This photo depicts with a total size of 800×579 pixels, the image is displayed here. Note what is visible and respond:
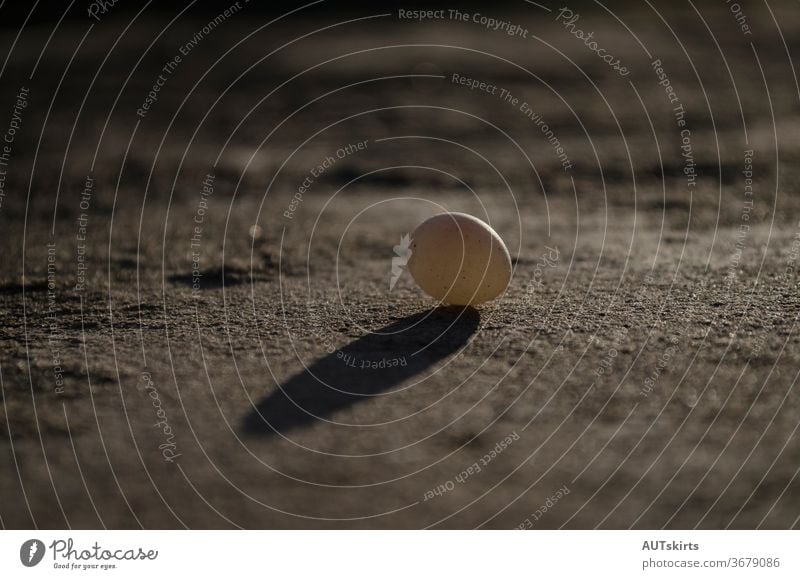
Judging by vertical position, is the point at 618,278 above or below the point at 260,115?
below

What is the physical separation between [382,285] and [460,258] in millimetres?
874

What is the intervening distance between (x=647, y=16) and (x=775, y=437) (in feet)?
28.5

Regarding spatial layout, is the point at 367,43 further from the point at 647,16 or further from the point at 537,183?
the point at 537,183

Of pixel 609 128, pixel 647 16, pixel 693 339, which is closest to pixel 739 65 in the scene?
pixel 647 16

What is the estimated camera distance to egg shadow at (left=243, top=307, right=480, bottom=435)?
4055 mm

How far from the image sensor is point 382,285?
215 inches

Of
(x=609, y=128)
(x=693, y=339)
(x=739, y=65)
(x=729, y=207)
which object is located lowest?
(x=693, y=339)

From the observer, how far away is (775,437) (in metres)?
4.00
